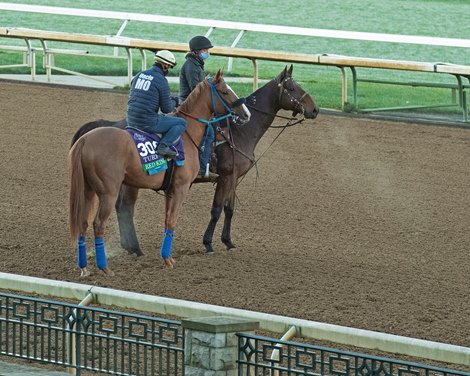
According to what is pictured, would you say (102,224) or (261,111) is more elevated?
(261,111)

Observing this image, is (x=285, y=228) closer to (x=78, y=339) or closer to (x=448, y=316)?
(x=448, y=316)

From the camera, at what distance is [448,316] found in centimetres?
1083

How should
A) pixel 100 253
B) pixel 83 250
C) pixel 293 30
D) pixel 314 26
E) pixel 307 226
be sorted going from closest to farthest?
pixel 83 250
pixel 100 253
pixel 307 226
pixel 293 30
pixel 314 26

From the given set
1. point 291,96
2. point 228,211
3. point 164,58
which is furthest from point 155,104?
point 291,96

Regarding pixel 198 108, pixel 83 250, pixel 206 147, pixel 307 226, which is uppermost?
pixel 198 108

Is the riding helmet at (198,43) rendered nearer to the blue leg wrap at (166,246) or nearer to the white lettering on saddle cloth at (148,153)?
the white lettering on saddle cloth at (148,153)

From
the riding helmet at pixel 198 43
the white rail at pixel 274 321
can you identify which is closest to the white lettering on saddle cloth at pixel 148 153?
the riding helmet at pixel 198 43

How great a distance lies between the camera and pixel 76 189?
11805 mm

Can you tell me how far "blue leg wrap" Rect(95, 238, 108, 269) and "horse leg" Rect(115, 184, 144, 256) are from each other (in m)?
0.96

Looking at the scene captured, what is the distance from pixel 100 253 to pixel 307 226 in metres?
2.98

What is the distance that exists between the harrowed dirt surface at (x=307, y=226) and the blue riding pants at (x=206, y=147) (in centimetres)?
91

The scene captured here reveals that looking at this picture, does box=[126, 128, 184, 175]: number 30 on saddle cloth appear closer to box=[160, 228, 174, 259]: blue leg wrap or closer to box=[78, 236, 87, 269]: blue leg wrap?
box=[160, 228, 174, 259]: blue leg wrap

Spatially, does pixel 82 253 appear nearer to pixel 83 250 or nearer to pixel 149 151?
pixel 83 250

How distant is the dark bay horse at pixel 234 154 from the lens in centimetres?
1319
